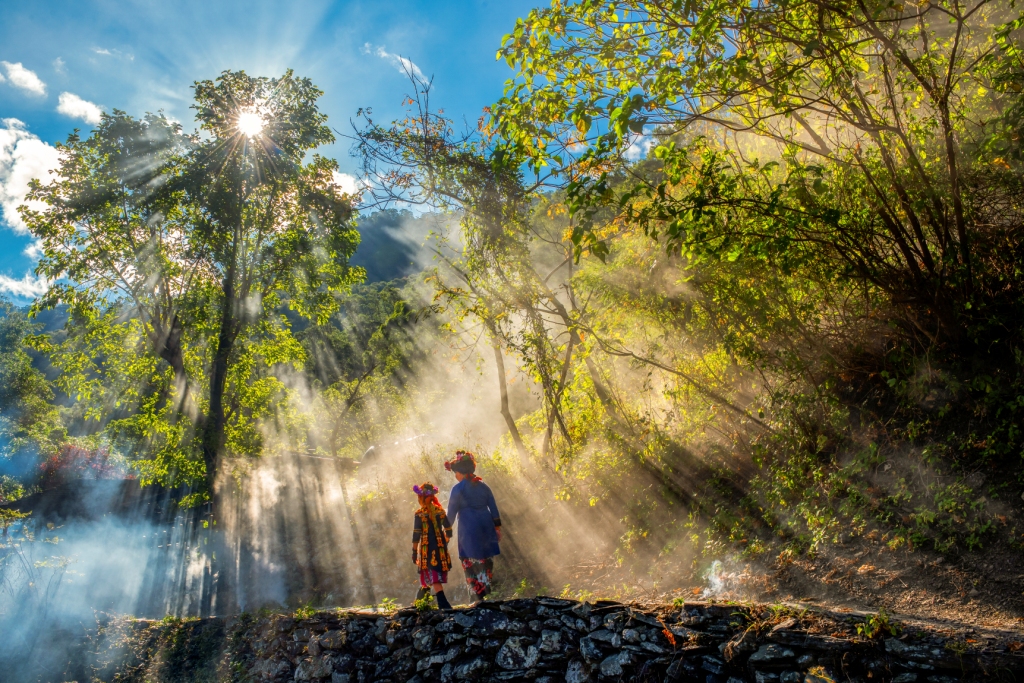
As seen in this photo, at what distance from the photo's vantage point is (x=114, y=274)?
13.1 meters

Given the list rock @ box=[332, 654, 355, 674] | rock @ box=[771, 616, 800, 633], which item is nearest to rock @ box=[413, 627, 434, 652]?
rock @ box=[332, 654, 355, 674]

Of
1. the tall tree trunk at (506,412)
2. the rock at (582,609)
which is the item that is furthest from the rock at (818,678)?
the tall tree trunk at (506,412)

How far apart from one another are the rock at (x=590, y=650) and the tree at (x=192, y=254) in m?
11.8

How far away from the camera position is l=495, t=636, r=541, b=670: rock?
3975 millimetres

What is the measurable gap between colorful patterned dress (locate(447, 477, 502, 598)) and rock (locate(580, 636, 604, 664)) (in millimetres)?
1716

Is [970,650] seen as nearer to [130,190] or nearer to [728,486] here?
[728,486]

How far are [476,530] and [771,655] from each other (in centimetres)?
306

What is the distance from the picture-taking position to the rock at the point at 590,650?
3752mm

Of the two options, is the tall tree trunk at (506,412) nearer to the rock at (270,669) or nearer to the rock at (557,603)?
the rock at (557,603)

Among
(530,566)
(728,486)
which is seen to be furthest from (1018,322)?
(530,566)

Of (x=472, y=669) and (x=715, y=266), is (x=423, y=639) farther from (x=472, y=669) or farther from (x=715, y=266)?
(x=715, y=266)

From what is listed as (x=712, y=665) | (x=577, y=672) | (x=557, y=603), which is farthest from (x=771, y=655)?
(x=557, y=603)

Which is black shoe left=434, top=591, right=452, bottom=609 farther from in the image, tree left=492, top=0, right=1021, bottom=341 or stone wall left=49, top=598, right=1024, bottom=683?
tree left=492, top=0, right=1021, bottom=341

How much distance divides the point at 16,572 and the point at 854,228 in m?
10.7
